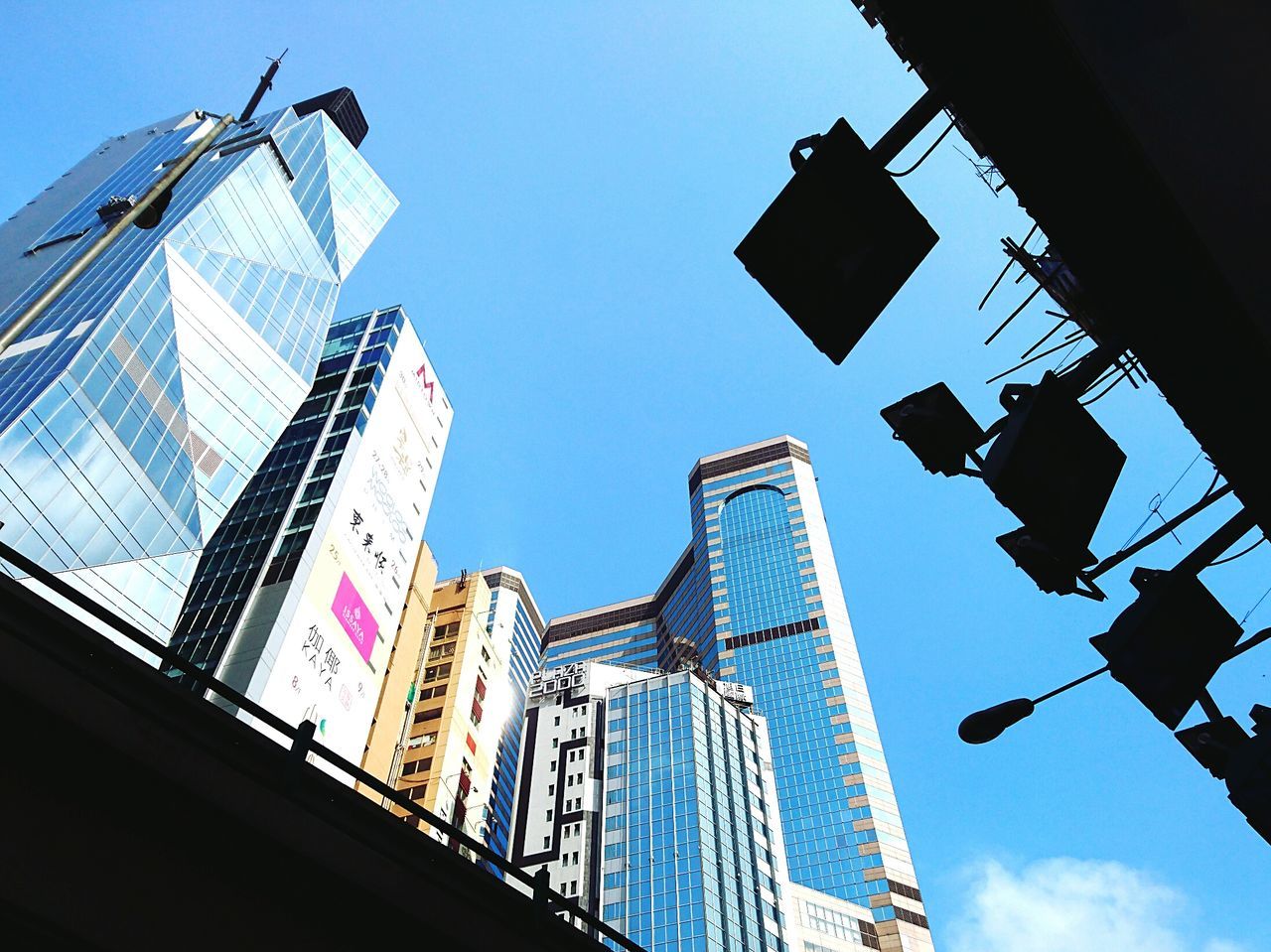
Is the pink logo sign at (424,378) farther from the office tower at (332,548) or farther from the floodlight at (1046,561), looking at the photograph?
the floodlight at (1046,561)

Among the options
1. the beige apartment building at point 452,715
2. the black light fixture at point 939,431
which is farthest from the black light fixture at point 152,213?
the beige apartment building at point 452,715

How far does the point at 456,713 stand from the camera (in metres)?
70.7

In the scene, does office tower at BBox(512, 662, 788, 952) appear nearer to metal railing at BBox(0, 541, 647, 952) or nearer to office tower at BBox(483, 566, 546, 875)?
office tower at BBox(483, 566, 546, 875)

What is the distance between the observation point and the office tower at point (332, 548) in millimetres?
49219

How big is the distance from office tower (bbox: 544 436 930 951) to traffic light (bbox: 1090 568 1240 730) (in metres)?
92.4

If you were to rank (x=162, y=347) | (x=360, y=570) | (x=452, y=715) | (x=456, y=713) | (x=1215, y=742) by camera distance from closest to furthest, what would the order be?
(x=1215, y=742)
(x=162, y=347)
(x=360, y=570)
(x=452, y=715)
(x=456, y=713)

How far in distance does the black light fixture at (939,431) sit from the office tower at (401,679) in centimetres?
5580

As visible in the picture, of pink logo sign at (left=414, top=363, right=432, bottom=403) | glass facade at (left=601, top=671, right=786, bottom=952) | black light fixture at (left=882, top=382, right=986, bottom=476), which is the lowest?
black light fixture at (left=882, top=382, right=986, bottom=476)

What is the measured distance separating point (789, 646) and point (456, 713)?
53875mm

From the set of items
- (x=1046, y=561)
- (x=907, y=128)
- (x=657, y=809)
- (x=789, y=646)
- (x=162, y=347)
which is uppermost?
(x=789, y=646)

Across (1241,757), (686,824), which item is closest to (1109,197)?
(1241,757)

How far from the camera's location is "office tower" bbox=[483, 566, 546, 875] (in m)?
91.1

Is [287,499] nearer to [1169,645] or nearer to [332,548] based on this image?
[332,548]

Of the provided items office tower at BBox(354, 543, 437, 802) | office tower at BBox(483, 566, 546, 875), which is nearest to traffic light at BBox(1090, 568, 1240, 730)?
office tower at BBox(354, 543, 437, 802)
